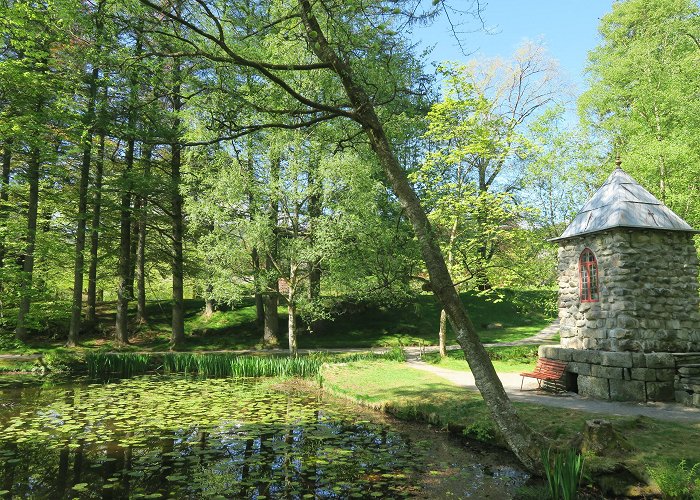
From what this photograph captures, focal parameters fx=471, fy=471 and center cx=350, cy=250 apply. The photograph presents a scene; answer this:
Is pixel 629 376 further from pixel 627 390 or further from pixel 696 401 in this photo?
pixel 696 401

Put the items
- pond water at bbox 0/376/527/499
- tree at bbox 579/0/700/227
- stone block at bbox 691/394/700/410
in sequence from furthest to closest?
tree at bbox 579/0/700/227 < stone block at bbox 691/394/700/410 < pond water at bbox 0/376/527/499

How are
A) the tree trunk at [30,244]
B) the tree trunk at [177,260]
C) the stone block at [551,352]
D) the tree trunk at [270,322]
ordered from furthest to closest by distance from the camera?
the tree trunk at [270,322] < the tree trunk at [177,260] < the tree trunk at [30,244] < the stone block at [551,352]

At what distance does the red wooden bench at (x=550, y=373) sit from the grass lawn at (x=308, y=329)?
5857 millimetres

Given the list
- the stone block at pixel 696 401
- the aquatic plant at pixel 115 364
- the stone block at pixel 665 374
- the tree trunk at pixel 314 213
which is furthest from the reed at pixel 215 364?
the stone block at pixel 696 401

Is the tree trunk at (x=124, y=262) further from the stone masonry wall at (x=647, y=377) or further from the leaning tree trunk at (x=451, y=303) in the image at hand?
the stone masonry wall at (x=647, y=377)

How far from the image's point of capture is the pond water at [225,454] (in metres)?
5.30

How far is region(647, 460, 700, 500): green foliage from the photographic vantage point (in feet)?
15.1

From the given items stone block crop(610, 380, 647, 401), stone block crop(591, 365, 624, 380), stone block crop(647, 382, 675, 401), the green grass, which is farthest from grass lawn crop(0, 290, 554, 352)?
stone block crop(647, 382, 675, 401)

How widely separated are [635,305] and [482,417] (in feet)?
14.7

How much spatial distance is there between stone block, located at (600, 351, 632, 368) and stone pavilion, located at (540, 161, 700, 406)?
0.02 meters

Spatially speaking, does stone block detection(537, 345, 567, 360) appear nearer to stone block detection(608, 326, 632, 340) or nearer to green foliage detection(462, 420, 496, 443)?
stone block detection(608, 326, 632, 340)

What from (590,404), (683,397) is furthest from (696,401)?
(590,404)

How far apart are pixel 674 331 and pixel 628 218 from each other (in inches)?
101

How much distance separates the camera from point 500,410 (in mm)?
5305
